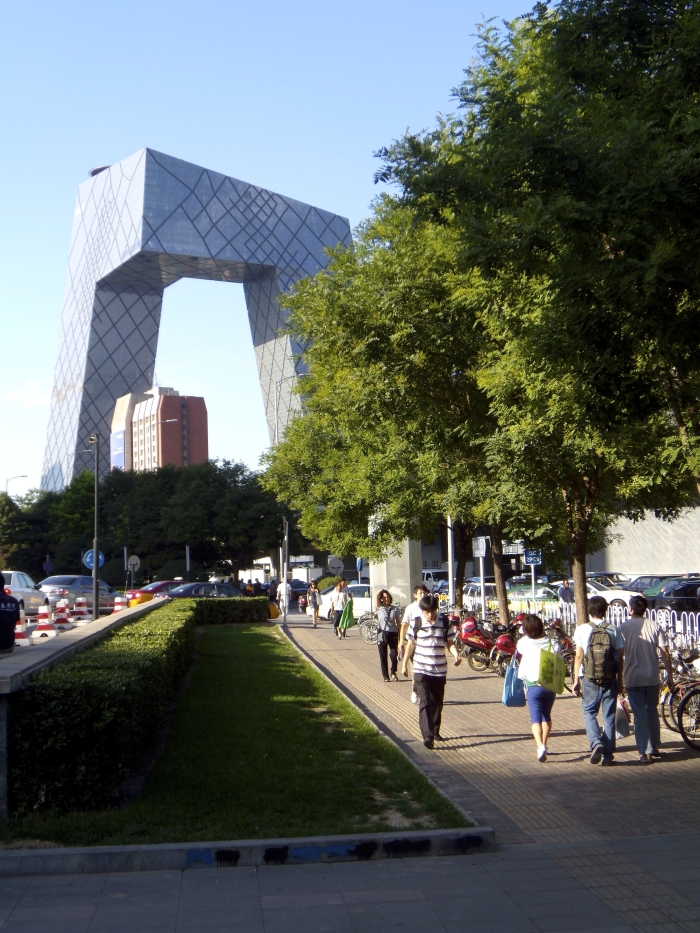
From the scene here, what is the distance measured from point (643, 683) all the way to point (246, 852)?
4.91 meters

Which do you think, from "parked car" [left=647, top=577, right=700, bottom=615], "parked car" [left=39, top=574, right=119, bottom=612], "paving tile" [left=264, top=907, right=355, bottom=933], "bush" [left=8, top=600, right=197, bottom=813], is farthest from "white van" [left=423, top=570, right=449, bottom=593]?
"paving tile" [left=264, top=907, right=355, bottom=933]

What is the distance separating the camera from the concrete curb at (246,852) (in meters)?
6.12

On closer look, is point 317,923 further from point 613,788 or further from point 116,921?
point 613,788

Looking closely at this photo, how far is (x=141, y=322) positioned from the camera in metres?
141

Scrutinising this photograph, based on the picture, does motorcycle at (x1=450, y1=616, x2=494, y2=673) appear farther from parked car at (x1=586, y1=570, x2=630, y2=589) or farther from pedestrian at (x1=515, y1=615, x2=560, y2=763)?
parked car at (x1=586, y1=570, x2=630, y2=589)

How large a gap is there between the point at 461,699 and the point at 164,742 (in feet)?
17.6

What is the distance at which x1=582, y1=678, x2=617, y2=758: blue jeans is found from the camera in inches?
376

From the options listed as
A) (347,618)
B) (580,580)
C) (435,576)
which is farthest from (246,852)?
(435,576)

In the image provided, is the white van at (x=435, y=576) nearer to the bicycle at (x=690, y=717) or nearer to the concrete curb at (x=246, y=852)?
the bicycle at (x=690, y=717)

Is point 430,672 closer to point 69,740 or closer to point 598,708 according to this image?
point 598,708

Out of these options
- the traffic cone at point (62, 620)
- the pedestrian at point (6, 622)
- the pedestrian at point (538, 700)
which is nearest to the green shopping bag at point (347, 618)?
the traffic cone at point (62, 620)

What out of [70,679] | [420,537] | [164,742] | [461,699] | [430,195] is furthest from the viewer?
[420,537]

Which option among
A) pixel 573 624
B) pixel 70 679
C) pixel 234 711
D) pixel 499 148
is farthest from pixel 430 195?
pixel 573 624

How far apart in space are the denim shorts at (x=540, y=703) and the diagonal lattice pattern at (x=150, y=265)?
362 ft
